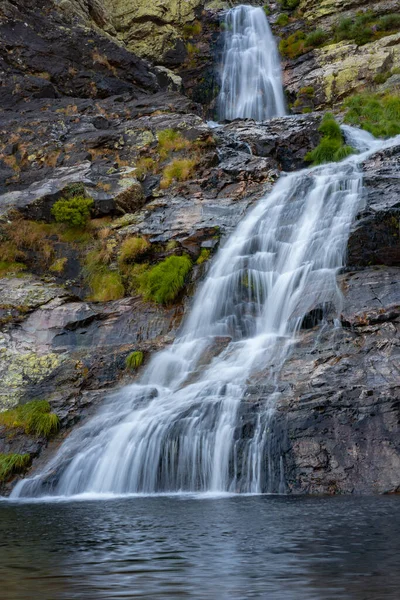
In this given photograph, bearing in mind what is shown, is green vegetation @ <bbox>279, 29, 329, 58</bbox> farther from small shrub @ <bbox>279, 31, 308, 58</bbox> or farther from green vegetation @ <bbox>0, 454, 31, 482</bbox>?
green vegetation @ <bbox>0, 454, 31, 482</bbox>

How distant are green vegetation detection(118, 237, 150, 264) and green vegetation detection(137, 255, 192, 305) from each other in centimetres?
89

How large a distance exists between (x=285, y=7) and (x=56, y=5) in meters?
14.1

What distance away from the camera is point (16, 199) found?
1594cm

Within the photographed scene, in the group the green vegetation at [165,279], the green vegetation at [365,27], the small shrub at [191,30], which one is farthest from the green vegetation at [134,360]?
the small shrub at [191,30]

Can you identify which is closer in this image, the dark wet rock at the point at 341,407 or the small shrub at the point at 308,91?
the dark wet rock at the point at 341,407

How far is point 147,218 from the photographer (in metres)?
14.8

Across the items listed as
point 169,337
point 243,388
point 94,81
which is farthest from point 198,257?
point 94,81

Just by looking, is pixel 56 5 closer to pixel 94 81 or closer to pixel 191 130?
pixel 94 81

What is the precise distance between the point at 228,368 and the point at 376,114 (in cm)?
1473

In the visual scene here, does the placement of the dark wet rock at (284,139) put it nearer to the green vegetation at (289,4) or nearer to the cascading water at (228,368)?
the cascading water at (228,368)

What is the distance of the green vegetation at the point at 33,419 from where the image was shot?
9672 mm

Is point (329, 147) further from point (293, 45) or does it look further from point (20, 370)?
point (293, 45)

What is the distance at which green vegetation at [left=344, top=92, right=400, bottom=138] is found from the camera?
61.8 ft

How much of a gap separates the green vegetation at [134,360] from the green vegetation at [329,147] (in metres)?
9.36
